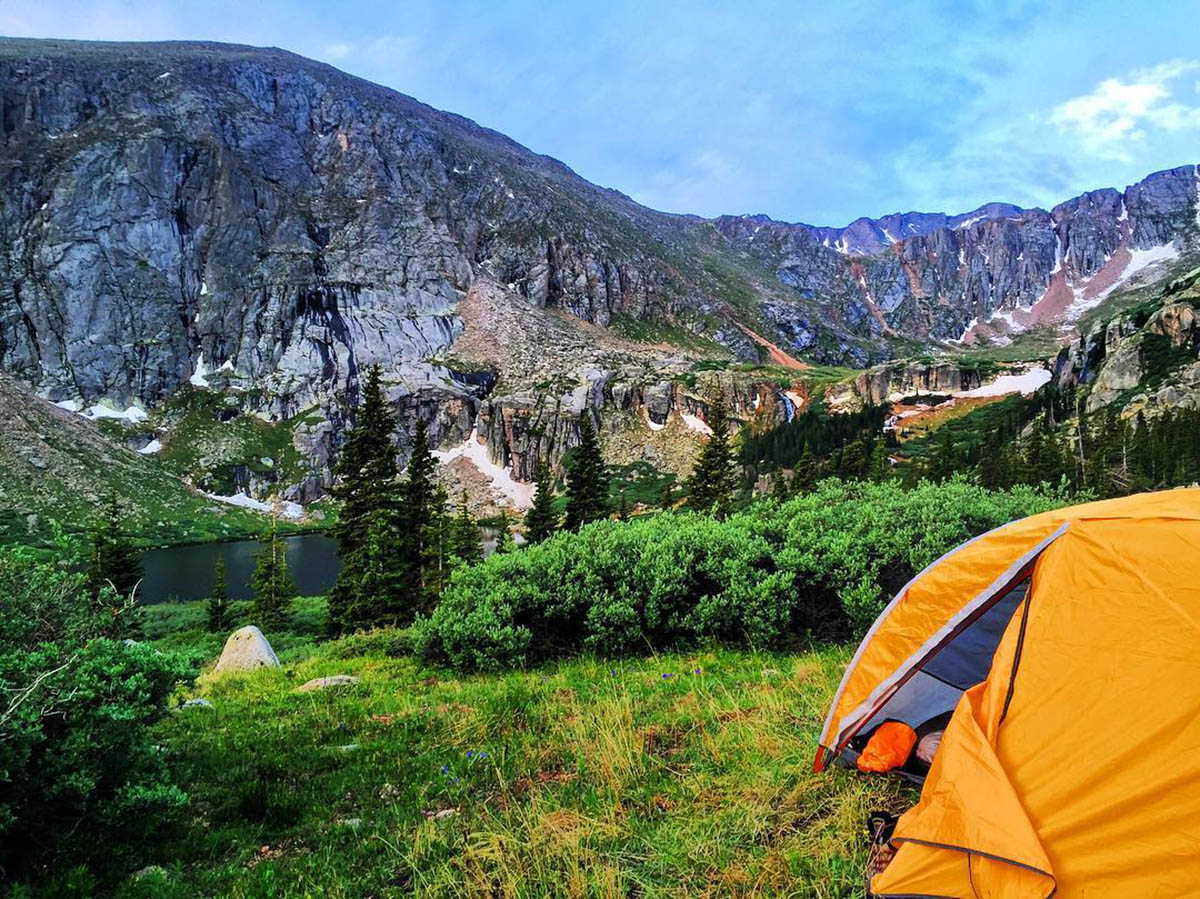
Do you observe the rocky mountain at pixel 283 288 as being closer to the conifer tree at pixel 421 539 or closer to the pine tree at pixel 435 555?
the pine tree at pixel 435 555

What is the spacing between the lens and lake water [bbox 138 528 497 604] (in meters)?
53.5

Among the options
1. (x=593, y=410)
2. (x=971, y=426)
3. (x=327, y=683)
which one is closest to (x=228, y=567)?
(x=327, y=683)

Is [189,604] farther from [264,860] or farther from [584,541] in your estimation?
[264,860]

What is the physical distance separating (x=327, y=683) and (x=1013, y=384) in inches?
6811

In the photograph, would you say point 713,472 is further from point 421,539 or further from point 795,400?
point 795,400

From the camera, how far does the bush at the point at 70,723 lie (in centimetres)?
394

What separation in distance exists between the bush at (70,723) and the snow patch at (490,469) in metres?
97.8

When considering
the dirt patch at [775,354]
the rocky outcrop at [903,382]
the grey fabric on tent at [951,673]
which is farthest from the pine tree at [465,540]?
the dirt patch at [775,354]

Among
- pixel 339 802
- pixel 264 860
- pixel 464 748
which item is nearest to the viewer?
pixel 264 860

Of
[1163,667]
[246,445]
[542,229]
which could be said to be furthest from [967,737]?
[542,229]

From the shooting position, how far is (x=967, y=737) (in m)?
4.04

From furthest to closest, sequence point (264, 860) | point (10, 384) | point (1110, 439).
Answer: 1. point (10, 384)
2. point (1110, 439)
3. point (264, 860)

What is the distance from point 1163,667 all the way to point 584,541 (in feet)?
→ 30.2

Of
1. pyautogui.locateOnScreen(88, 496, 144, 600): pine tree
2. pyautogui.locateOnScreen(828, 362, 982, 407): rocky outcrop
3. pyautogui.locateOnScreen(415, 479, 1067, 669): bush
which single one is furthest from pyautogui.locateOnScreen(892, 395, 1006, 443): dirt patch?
pyautogui.locateOnScreen(88, 496, 144, 600): pine tree
